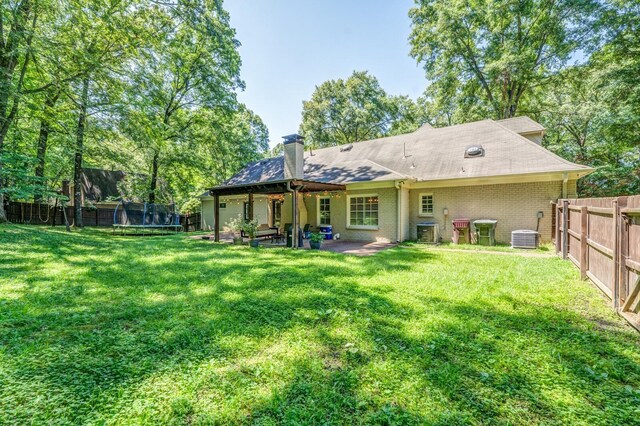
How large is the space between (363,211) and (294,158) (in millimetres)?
3866

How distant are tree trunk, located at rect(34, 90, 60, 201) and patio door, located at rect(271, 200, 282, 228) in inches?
378

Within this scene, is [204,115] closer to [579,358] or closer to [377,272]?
[377,272]

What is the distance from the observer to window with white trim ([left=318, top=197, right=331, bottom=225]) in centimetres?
1281

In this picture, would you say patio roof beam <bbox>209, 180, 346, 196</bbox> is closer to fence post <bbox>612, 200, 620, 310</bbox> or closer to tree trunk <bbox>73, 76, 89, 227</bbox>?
tree trunk <bbox>73, 76, 89, 227</bbox>

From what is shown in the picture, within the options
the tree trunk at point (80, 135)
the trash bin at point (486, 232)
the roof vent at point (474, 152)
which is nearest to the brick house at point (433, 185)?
the roof vent at point (474, 152)

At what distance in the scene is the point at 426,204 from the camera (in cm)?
1184

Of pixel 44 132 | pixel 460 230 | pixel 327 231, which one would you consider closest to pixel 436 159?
pixel 460 230

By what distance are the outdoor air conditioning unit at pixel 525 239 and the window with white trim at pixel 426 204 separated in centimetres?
308

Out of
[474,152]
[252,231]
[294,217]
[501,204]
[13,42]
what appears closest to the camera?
[13,42]

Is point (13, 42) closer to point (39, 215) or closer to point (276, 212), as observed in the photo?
point (276, 212)

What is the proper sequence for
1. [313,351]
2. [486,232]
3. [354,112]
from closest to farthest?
1. [313,351]
2. [486,232]
3. [354,112]

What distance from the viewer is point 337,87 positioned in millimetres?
28562

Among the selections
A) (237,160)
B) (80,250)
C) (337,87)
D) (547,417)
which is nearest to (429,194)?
(547,417)

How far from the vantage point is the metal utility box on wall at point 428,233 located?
10.9 metres
